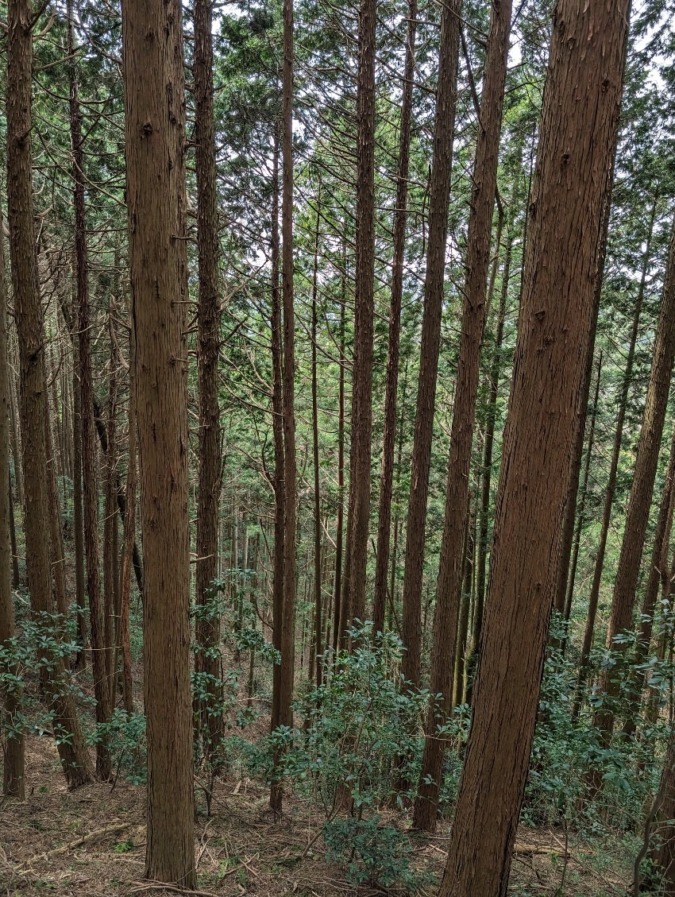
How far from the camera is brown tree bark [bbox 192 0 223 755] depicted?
5.59m

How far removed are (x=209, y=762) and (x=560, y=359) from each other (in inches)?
234

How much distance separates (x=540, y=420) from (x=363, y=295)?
5.15 metres

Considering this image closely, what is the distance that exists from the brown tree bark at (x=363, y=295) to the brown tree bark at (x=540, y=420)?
3.70m

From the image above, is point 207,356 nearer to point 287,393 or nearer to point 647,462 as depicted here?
point 287,393

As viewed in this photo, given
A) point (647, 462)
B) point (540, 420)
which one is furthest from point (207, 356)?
point (647, 462)

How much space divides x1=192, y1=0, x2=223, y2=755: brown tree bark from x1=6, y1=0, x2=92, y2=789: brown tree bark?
1543 millimetres

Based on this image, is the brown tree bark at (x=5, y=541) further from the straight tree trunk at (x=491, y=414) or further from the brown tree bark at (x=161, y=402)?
the straight tree trunk at (x=491, y=414)

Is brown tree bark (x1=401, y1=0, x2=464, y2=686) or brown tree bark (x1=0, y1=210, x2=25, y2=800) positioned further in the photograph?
brown tree bark (x1=401, y1=0, x2=464, y2=686)

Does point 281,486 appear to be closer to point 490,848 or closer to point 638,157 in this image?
point 490,848

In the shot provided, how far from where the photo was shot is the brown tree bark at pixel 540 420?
250cm

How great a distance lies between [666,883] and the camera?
12.7 feet

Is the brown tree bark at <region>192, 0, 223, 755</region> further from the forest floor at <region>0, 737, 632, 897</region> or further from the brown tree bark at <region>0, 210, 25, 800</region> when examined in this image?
the brown tree bark at <region>0, 210, 25, 800</region>

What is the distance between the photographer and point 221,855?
4.87m

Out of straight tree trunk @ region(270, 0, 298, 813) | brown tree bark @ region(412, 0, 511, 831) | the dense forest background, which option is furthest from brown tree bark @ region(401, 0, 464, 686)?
straight tree trunk @ region(270, 0, 298, 813)
